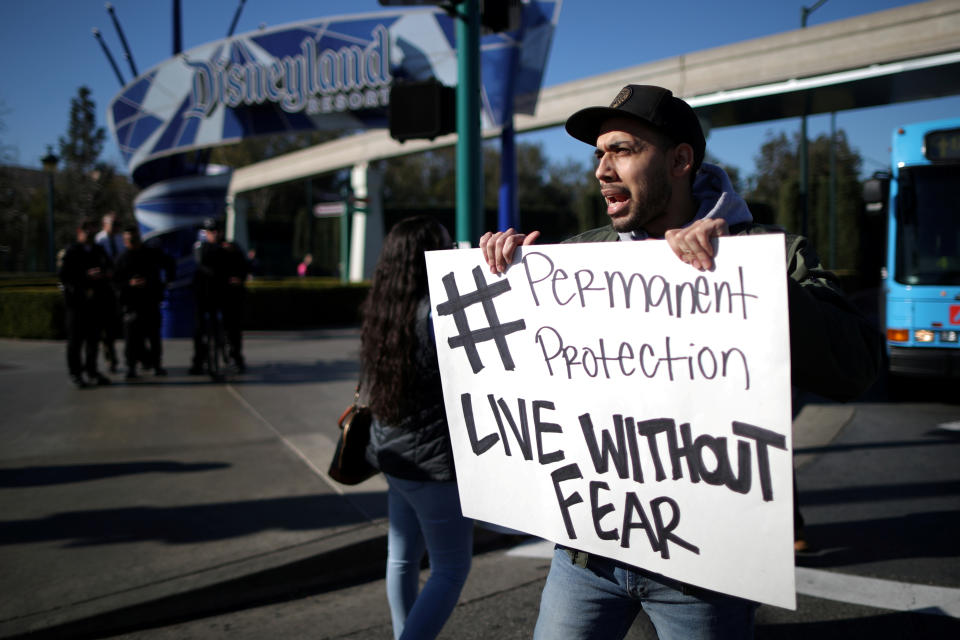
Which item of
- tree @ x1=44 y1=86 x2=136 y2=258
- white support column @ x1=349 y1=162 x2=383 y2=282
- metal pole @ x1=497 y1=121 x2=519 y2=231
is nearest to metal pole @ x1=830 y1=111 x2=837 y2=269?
metal pole @ x1=497 y1=121 x2=519 y2=231

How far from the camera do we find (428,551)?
262 cm

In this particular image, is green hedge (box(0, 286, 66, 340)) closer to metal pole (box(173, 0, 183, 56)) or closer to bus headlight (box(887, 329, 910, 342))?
metal pole (box(173, 0, 183, 56))

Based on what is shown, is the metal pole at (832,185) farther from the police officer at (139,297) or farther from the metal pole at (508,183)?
the police officer at (139,297)

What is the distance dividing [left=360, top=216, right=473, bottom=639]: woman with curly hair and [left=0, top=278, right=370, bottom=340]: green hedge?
377 inches

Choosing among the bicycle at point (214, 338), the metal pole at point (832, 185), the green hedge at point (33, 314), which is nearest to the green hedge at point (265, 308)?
the green hedge at point (33, 314)

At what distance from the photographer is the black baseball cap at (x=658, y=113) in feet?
5.72

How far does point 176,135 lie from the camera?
1534 cm

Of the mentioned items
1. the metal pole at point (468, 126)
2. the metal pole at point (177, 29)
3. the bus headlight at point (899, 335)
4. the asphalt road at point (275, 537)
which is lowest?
the asphalt road at point (275, 537)

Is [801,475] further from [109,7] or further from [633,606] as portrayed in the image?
[109,7]

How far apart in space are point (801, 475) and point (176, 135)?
45.6 feet

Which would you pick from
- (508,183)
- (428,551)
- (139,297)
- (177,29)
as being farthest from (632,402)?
(177,29)

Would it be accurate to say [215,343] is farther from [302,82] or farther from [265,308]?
[302,82]

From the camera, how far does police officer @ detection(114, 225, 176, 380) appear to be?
30.2 feet

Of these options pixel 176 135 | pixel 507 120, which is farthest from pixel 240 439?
pixel 176 135
